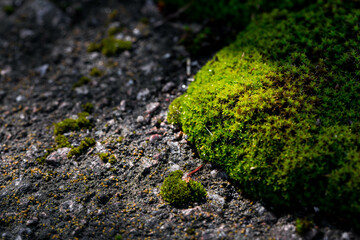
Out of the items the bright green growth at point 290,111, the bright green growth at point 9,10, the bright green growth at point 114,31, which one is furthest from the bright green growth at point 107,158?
the bright green growth at point 9,10

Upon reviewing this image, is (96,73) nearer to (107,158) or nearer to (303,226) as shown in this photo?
(107,158)

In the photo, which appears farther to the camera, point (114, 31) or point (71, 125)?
point (114, 31)

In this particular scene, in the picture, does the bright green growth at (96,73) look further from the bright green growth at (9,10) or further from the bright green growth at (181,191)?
the bright green growth at (9,10)

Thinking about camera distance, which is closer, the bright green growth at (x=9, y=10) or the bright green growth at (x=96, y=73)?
the bright green growth at (x=96, y=73)

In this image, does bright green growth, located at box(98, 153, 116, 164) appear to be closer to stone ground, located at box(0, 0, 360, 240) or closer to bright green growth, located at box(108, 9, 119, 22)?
stone ground, located at box(0, 0, 360, 240)

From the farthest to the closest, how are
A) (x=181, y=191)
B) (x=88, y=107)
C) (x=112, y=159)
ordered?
(x=88, y=107)
(x=112, y=159)
(x=181, y=191)

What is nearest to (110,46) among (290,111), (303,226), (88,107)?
(88,107)

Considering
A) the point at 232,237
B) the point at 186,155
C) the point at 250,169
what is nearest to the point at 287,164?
the point at 250,169
